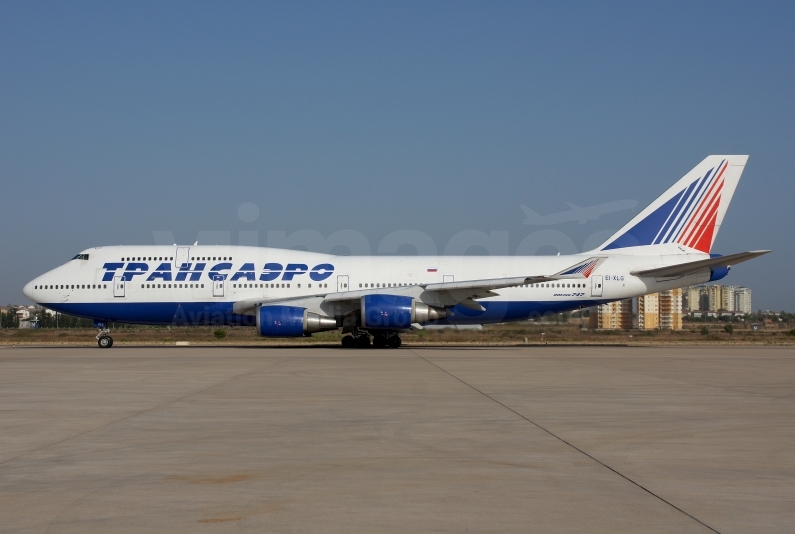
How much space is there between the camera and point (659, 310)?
74.9 metres

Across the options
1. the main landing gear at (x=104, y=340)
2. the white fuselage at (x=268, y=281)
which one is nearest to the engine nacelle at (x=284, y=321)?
the white fuselage at (x=268, y=281)

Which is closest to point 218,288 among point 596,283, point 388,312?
point 388,312

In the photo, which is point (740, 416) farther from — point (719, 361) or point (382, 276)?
point (382, 276)

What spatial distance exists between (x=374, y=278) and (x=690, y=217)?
12.8 metres

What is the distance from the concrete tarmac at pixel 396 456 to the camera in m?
5.08

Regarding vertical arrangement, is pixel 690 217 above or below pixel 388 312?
above

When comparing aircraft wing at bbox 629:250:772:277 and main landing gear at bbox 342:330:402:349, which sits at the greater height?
aircraft wing at bbox 629:250:772:277

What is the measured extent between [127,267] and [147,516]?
26143mm

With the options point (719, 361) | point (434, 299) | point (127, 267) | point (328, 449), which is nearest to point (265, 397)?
point (328, 449)

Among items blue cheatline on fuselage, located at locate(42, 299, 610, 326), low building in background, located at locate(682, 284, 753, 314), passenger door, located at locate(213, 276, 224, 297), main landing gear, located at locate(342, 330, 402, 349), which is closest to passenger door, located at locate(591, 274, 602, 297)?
blue cheatline on fuselage, located at locate(42, 299, 610, 326)

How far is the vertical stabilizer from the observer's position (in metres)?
30.9

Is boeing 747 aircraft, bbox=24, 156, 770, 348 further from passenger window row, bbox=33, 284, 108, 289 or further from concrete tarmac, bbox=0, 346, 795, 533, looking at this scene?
concrete tarmac, bbox=0, 346, 795, 533

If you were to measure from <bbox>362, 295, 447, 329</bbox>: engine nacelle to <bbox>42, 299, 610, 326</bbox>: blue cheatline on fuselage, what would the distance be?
2.88m

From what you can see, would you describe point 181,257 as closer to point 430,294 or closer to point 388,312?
point 388,312
